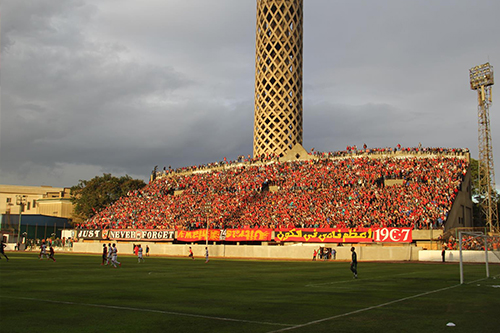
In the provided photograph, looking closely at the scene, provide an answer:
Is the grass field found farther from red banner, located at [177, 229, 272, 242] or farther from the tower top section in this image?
the tower top section

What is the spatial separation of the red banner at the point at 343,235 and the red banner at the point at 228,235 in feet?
5.61

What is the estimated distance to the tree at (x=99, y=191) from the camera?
97562mm

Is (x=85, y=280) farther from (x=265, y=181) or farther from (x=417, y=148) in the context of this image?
(x=417, y=148)

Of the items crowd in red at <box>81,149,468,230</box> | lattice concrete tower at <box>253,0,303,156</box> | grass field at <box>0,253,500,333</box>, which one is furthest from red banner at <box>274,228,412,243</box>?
lattice concrete tower at <box>253,0,303,156</box>

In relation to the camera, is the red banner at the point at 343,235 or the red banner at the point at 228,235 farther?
the red banner at the point at 228,235

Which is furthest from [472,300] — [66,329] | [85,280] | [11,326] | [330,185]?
[330,185]

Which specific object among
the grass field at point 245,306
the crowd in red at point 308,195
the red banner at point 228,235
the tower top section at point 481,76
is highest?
the tower top section at point 481,76

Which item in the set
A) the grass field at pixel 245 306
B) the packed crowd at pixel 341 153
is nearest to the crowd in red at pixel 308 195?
the packed crowd at pixel 341 153

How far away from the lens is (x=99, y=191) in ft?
324

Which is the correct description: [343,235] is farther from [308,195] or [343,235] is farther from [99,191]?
[99,191]

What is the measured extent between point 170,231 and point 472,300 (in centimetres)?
5051

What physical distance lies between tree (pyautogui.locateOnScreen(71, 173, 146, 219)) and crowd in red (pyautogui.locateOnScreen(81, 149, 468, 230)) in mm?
19094

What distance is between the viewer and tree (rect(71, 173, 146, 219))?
9756cm

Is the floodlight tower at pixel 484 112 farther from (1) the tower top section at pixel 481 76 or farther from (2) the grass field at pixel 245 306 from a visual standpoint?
(2) the grass field at pixel 245 306
